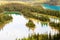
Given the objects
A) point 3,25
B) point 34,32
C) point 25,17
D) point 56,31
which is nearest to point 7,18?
point 3,25

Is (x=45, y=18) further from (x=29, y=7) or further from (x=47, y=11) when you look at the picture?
(x=29, y=7)

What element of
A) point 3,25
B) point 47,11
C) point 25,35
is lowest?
point 25,35

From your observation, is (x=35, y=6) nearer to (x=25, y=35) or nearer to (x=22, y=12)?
(x=22, y=12)

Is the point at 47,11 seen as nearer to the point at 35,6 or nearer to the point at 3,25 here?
the point at 35,6

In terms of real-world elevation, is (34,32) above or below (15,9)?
below

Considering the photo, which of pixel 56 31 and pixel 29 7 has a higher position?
pixel 29 7

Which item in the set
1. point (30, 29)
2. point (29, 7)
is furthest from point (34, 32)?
point (29, 7)
